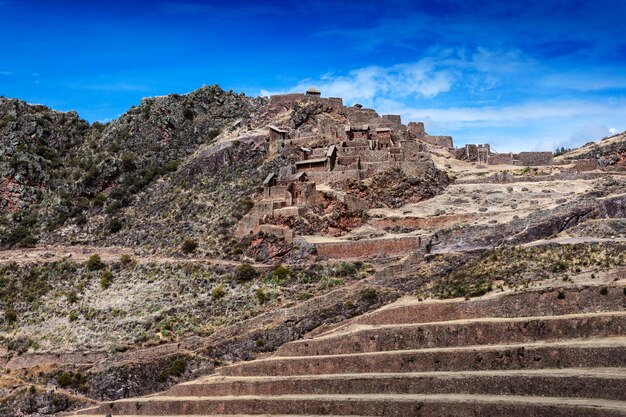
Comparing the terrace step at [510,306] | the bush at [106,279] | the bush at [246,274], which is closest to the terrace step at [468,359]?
the terrace step at [510,306]

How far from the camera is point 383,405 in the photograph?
3288 centimetres

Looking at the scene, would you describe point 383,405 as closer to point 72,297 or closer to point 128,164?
point 72,297

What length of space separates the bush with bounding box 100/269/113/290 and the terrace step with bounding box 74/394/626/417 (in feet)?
49.6

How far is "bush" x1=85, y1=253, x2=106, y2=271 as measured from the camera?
61.9 m

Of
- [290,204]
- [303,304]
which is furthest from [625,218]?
[290,204]

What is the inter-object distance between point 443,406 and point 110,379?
79.0 feet

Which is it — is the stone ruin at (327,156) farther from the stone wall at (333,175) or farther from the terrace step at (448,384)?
the terrace step at (448,384)

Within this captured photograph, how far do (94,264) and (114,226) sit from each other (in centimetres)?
817

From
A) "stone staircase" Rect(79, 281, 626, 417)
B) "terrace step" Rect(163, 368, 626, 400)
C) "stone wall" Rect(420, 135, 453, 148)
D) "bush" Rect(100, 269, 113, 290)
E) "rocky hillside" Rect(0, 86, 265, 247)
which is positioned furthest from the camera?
"stone wall" Rect(420, 135, 453, 148)

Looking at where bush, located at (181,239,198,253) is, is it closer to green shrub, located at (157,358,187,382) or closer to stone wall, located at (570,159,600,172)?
green shrub, located at (157,358,187,382)

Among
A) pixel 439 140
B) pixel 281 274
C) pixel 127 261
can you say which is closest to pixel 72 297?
pixel 127 261

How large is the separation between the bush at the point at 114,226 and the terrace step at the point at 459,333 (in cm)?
3045

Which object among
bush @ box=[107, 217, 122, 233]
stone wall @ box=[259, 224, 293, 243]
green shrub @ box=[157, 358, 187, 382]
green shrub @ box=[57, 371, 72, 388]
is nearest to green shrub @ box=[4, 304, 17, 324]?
green shrub @ box=[57, 371, 72, 388]

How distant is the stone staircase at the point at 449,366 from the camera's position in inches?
1160
